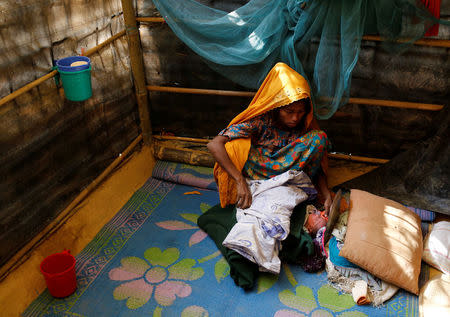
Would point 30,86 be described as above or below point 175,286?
above

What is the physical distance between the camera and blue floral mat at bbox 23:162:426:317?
182 cm

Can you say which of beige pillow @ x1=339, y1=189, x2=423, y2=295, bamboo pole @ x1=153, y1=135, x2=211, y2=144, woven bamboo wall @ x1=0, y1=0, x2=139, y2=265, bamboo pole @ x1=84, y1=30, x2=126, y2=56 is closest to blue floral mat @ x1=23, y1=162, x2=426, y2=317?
beige pillow @ x1=339, y1=189, x2=423, y2=295

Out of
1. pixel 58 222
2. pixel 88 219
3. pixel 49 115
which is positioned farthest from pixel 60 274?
pixel 49 115

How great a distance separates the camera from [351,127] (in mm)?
2588

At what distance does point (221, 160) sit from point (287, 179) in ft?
1.17

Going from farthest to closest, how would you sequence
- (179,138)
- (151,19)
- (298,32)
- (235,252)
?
1. (179,138)
2. (151,19)
3. (298,32)
4. (235,252)

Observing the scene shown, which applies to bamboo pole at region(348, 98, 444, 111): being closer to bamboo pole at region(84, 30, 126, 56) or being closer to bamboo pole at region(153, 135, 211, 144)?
bamboo pole at region(153, 135, 211, 144)

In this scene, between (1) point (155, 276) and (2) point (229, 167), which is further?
(2) point (229, 167)

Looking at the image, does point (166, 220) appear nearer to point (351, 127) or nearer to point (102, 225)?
point (102, 225)

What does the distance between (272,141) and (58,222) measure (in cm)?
122

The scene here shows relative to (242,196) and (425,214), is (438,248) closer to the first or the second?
(425,214)

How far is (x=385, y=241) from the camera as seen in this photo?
1920mm

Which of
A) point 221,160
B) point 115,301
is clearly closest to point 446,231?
point 221,160

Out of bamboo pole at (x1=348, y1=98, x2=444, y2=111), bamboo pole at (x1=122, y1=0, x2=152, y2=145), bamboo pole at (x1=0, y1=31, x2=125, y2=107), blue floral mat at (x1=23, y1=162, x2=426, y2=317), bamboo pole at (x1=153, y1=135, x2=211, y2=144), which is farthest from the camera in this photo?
bamboo pole at (x1=153, y1=135, x2=211, y2=144)
